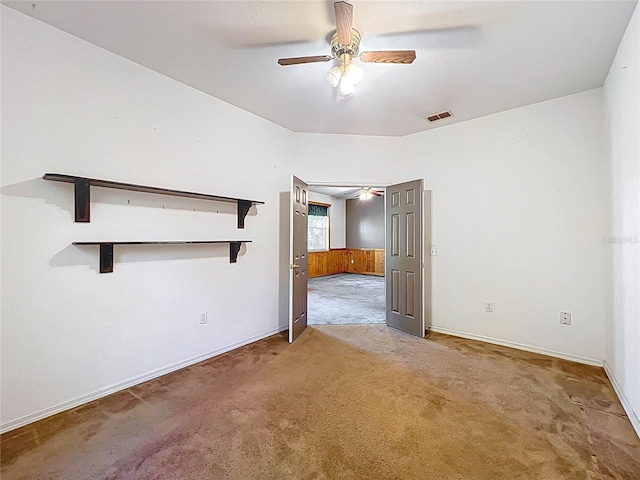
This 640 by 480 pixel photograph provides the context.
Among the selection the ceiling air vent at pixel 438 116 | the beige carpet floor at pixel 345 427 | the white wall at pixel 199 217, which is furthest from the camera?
the ceiling air vent at pixel 438 116

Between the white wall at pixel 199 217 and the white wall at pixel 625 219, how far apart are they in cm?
38

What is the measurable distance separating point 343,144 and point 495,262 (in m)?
2.48

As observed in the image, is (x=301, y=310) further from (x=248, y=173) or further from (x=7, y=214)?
(x=7, y=214)

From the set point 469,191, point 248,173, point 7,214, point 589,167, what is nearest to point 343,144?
point 248,173

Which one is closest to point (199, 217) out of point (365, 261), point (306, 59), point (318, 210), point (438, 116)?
point (306, 59)

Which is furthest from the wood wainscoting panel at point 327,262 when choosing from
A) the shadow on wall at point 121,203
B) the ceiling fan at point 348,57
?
the ceiling fan at point 348,57

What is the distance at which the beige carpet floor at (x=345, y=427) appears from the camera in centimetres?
163

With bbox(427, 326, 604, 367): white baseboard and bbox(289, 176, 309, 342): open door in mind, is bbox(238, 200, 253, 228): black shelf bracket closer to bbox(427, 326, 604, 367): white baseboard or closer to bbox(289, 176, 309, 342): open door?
bbox(289, 176, 309, 342): open door

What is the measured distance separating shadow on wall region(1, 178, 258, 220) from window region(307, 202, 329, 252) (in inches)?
243

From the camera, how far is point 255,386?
252 cm

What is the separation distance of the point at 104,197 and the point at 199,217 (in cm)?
84

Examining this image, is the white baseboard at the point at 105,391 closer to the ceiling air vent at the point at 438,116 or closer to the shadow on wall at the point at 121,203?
the shadow on wall at the point at 121,203

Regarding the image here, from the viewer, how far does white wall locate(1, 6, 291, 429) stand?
6.51 feet

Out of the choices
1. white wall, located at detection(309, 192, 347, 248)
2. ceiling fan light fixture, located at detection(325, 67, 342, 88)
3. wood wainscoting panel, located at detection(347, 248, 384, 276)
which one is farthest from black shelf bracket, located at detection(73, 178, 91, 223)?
wood wainscoting panel, located at detection(347, 248, 384, 276)
